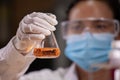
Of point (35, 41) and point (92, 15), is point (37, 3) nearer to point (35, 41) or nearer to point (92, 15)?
point (35, 41)

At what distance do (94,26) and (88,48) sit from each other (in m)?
0.10

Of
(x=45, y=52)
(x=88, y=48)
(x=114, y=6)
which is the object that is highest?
(x=45, y=52)

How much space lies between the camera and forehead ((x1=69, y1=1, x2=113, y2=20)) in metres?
1.34

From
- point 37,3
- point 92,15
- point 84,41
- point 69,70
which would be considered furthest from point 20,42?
point 69,70

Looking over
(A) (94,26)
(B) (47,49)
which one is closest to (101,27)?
(A) (94,26)

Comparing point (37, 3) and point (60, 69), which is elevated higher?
point (37, 3)

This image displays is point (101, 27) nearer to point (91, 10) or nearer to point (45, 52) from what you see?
point (91, 10)

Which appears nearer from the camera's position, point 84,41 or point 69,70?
point 84,41

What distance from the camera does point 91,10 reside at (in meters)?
1.36

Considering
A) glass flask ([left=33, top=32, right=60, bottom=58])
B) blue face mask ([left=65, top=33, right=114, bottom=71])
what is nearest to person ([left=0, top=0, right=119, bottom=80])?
blue face mask ([left=65, top=33, right=114, bottom=71])

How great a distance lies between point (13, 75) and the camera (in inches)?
27.7

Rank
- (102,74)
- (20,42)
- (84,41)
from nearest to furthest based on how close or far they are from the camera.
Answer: (20,42)
(84,41)
(102,74)

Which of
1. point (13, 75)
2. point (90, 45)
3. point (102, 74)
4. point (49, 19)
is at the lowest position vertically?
point (102, 74)

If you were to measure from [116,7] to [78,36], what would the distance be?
256mm
